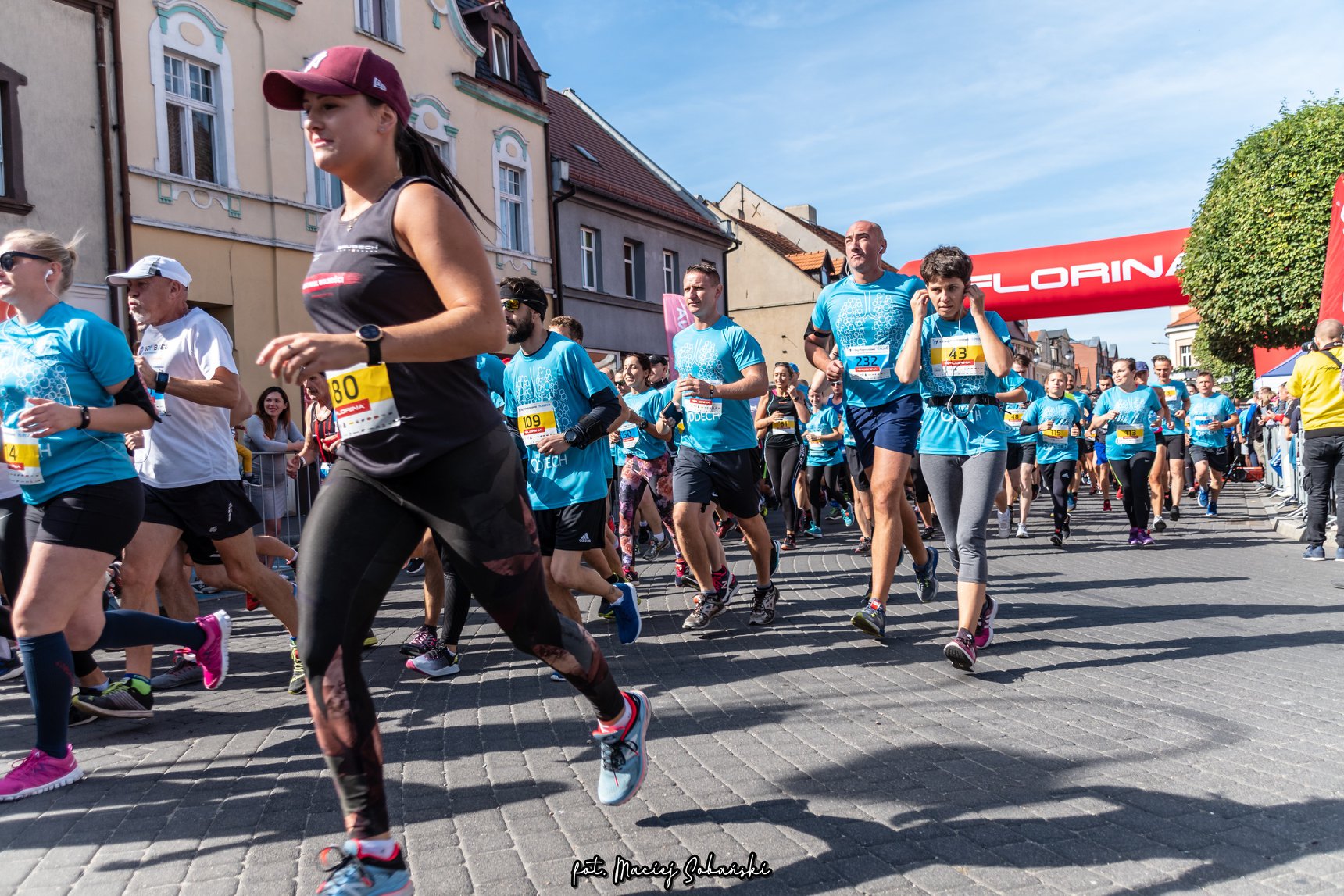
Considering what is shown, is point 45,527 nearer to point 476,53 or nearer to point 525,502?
point 525,502

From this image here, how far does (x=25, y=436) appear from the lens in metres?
3.93

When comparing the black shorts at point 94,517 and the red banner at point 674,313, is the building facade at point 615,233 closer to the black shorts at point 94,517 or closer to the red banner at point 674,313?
the red banner at point 674,313

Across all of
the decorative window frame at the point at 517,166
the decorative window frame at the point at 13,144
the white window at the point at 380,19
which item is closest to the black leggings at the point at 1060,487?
the decorative window frame at the point at 13,144

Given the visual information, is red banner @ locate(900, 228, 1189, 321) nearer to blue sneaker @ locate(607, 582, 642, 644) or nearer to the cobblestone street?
the cobblestone street

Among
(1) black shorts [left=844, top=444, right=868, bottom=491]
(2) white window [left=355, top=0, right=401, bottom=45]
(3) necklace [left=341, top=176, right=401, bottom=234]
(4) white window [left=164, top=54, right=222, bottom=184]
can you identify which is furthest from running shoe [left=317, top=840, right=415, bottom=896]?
(2) white window [left=355, top=0, right=401, bottom=45]

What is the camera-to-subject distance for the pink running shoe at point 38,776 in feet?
12.1

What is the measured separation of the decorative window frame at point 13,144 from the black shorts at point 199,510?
10645 mm

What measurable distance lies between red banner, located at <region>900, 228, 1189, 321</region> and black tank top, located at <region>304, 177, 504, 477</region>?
18773mm

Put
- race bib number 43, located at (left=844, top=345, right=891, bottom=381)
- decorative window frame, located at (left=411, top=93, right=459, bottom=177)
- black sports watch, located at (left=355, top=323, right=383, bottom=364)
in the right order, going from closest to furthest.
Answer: black sports watch, located at (left=355, top=323, right=383, bottom=364) → race bib number 43, located at (left=844, top=345, right=891, bottom=381) → decorative window frame, located at (left=411, top=93, right=459, bottom=177)

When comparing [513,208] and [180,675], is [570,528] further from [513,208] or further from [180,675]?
[513,208]

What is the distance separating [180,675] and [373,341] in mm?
3938

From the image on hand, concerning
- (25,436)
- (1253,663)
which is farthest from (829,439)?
(25,436)

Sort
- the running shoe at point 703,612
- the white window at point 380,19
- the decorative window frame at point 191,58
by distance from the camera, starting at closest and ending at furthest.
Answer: the running shoe at point 703,612 → the decorative window frame at point 191,58 → the white window at point 380,19

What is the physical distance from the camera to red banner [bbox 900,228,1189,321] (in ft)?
67.0
